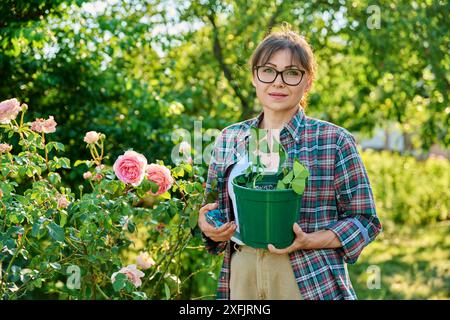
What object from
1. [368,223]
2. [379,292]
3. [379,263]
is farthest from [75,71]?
[379,263]

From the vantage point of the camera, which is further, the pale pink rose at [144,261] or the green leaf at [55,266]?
the pale pink rose at [144,261]

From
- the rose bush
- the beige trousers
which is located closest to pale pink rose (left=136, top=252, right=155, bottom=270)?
the rose bush

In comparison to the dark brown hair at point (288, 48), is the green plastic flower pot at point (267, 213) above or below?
below

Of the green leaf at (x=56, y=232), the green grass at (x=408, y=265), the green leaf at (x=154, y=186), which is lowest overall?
the green grass at (x=408, y=265)

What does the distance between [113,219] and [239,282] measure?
609mm

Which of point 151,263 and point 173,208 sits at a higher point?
point 173,208

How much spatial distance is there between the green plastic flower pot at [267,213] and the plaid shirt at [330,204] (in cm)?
12

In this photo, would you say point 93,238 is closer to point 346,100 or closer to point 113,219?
point 113,219

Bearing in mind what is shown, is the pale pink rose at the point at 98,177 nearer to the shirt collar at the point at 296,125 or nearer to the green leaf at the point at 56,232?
the green leaf at the point at 56,232

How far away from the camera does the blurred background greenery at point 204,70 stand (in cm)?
386

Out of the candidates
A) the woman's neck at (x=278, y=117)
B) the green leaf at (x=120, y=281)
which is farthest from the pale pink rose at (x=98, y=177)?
the woman's neck at (x=278, y=117)

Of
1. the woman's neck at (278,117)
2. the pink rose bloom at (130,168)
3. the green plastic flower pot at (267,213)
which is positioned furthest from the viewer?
the pink rose bloom at (130,168)

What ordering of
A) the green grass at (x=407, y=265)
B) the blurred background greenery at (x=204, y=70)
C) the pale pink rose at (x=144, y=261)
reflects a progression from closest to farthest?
1. the pale pink rose at (x=144, y=261)
2. the blurred background greenery at (x=204, y=70)
3. the green grass at (x=407, y=265)
